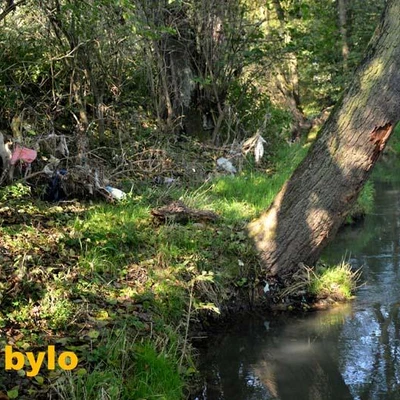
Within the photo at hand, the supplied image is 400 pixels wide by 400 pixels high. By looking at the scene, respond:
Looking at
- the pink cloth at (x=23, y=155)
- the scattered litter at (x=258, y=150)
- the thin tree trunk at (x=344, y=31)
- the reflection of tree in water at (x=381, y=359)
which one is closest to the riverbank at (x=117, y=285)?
the pink cloth at (x=23, y=155)

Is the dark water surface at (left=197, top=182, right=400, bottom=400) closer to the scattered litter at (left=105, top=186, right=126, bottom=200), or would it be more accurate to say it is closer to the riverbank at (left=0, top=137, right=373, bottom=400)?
the riverbank at (left=0, top=137, right=373, bottom=400)

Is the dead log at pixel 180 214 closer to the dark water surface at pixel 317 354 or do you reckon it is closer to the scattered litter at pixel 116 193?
the scattered litter at pixel 116 193

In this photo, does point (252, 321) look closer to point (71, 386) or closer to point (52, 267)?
point (52, 267)

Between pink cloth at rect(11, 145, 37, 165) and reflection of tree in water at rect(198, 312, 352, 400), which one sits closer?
reflection of tree in water at rect(198, 312, 352, 400)

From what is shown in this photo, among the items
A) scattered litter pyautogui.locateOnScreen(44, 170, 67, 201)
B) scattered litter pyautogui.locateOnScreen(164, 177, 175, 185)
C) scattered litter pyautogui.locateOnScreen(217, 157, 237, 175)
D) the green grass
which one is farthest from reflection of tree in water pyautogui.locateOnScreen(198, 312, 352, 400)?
scattered litter pyautogui.locateOnScreen(217, 157, 237, 175)

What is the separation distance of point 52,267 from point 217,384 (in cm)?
174

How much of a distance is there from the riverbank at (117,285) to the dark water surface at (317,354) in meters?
0.33

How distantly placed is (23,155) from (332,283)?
151 inches

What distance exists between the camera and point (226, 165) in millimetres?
9719

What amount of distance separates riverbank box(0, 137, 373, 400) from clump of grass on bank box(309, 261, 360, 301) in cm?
68

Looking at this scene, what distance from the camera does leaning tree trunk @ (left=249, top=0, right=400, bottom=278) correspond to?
18.3 ft

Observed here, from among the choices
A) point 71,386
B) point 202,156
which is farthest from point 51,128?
point 71,386

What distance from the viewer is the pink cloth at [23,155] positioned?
6.42 m

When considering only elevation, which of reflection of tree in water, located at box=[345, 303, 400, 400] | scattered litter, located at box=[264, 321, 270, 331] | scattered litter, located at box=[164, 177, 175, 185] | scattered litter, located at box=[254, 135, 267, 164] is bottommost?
reflection of tree in water, located at box=[345, 303, 400, 400]
